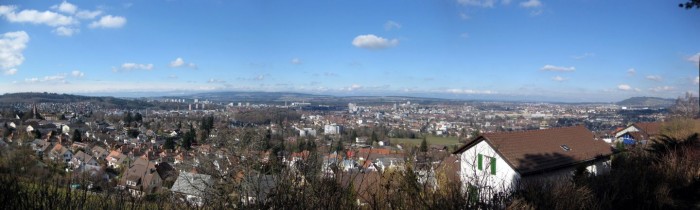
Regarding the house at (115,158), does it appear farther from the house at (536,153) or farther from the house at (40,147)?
the house at (536,153)

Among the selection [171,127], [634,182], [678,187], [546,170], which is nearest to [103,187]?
[634,182]

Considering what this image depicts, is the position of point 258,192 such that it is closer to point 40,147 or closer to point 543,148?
point 543,148

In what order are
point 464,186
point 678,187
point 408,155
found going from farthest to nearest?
point 678,187
point 408,155
point 464,186

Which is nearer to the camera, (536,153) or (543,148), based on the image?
(536,153)

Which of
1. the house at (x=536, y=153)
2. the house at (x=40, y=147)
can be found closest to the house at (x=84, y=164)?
the house at (x=536, y=153)

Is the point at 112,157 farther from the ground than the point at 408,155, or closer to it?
closer to it

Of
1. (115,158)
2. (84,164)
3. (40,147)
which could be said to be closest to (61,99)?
(40,147)

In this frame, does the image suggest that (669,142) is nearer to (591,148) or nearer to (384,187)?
(591,148)
